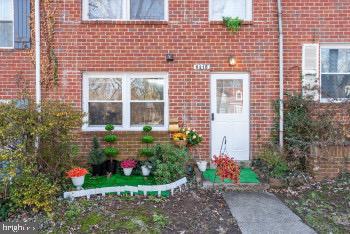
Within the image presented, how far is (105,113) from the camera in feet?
31.4

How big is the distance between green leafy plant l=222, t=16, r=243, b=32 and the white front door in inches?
45.9

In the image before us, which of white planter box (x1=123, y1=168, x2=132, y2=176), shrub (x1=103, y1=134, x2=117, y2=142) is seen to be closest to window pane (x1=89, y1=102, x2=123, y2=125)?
shrub (x1=103, y1=134, x2=117, y2=142)

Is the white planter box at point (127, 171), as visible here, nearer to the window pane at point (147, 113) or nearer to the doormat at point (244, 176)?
the window pane at point (147, 113)

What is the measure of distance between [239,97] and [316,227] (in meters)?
4.36

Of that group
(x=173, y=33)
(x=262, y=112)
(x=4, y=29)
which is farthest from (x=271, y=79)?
(x=4, y=29)

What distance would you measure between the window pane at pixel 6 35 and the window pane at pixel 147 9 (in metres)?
3.09

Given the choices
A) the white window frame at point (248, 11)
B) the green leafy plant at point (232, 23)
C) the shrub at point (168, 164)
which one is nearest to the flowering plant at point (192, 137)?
the shrub at point (168, 164)

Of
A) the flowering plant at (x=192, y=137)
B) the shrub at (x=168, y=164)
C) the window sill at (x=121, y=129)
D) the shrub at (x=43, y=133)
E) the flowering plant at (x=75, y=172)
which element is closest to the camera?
the shrub at (x=43, y=133)

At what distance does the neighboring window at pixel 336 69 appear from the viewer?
961cm

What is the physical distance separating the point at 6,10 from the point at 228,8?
5707 millimetres

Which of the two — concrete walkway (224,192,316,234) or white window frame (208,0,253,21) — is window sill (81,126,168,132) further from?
white window frame (208,0,253,21)

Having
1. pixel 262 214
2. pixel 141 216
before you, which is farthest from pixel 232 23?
pixel 141 216

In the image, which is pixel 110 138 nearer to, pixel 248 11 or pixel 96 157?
pixel 96 157

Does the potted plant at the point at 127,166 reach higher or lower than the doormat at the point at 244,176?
higher
